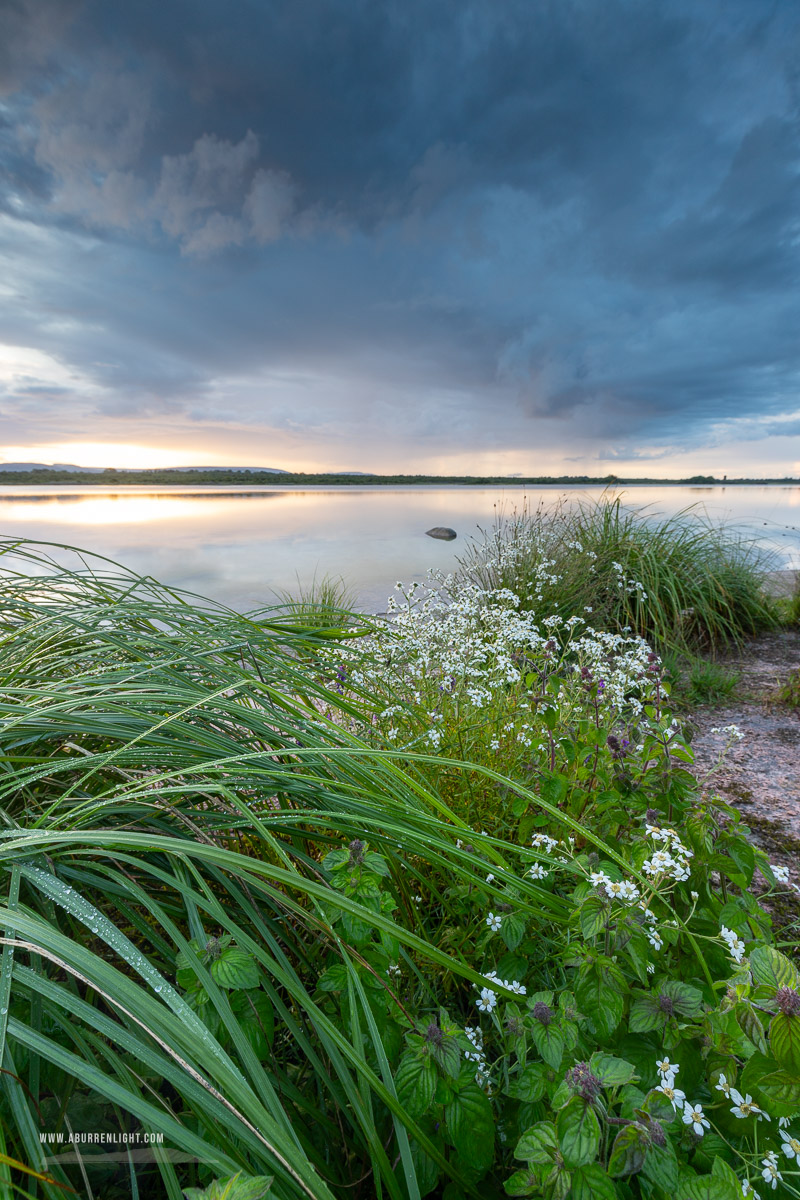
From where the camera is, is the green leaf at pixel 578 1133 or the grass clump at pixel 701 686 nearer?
the green leaf at pixel 578 1133

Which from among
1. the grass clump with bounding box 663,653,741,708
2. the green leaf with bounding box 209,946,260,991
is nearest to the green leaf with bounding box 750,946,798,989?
the green leaf with bounding box 209,946,260,991

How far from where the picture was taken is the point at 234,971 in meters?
0.90

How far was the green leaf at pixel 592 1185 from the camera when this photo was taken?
2.50 ft

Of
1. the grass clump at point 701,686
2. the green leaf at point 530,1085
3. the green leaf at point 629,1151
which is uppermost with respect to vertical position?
the green leaf at point 629,1151

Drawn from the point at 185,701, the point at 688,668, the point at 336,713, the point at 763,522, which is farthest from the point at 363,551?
the point at 185,701

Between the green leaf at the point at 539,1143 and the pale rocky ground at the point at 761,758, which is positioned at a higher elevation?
the green leaf at the point at 539,1143

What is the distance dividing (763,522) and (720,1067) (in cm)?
909

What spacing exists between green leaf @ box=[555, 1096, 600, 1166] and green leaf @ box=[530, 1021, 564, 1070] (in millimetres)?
142

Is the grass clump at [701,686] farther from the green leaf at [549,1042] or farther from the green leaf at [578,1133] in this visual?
the green leaf at [578,1133]

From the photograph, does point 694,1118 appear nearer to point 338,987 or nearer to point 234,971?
point 338,987

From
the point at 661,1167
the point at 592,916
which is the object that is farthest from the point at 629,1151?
the point at 592,916

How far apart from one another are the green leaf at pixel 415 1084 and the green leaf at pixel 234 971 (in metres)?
0.33

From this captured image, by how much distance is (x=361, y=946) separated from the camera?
1105 millimetres

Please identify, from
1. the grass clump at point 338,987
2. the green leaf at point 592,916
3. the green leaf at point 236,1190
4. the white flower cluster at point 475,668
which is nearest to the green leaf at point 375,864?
the grass clump at point 338,987
